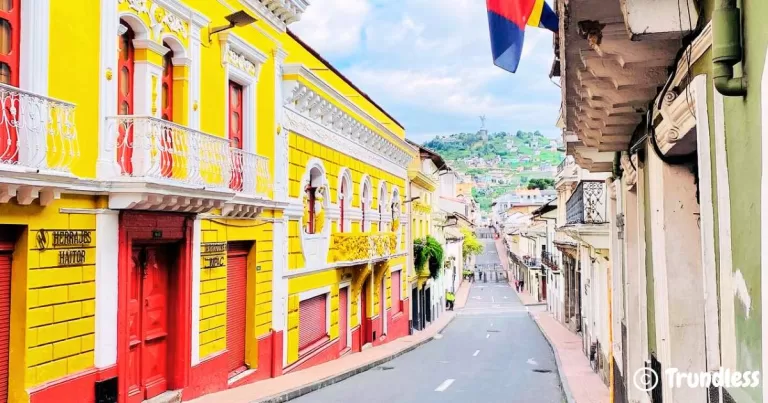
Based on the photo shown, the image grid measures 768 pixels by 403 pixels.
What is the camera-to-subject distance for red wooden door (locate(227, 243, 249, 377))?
1245 centimetres

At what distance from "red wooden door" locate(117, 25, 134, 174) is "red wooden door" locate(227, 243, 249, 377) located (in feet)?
12.7

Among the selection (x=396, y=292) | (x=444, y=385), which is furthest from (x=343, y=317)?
(x=396, y=292)

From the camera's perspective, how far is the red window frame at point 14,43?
7.32 meters

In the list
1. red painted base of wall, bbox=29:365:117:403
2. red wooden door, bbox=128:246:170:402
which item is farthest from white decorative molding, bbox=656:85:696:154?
red wooden door, bbox=128:246:170:402

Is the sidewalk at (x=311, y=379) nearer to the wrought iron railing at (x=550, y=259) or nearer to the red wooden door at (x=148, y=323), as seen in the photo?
the red wooden door at (x=148, y=323)

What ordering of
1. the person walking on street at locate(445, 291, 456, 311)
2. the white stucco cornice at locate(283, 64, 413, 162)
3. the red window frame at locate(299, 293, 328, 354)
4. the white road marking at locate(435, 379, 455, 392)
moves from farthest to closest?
the person walking on street at locate(445, 291, 456, 311), the red window frame at locate(299, 293, 328, 354), the white stucco cornice at locate(283, 64, 413, 162), the white road marking at locate(435, 379, 455, 392)

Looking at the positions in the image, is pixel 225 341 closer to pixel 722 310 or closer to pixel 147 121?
pixel 147 121

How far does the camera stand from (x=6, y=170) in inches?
258

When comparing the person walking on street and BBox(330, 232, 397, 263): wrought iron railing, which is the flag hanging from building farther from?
the person walking on street

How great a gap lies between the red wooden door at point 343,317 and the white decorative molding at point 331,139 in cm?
395

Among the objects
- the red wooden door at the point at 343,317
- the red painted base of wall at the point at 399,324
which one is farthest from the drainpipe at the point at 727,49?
the red painted base of wall at the point at 399,324

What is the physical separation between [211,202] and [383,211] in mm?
14321
